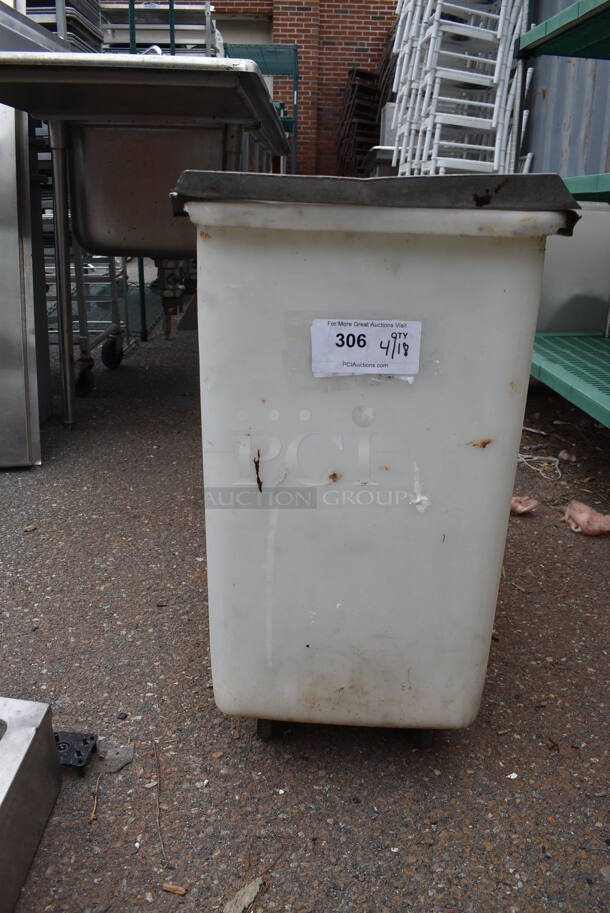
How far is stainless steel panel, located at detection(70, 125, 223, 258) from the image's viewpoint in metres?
3.16

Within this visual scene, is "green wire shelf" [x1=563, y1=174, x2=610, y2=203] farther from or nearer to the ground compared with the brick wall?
nearer to the ground

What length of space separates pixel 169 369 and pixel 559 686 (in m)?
3.35

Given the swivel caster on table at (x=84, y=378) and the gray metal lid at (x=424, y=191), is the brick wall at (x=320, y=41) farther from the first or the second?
the gray metal lid at (x=424, y=191)

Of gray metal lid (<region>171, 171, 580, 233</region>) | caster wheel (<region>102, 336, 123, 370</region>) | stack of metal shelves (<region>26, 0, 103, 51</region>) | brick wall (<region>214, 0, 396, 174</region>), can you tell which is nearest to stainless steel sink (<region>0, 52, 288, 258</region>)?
Result: stack of metal shelves (<region>26, 0, 103, 51</region>)

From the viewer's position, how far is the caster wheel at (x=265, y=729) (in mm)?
1522

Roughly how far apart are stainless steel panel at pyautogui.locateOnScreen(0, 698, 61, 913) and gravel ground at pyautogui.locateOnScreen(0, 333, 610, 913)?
0.04m

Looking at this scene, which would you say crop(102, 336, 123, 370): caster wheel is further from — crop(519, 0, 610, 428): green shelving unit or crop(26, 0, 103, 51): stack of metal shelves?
crop(519, 0, 610, 428): green shelving unit

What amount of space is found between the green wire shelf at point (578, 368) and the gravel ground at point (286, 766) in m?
0.52

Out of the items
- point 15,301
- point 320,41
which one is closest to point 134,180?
point 15,301

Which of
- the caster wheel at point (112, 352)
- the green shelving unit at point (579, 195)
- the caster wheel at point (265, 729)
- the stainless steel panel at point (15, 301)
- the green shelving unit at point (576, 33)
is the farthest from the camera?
the caster wheel at point (112, 352)

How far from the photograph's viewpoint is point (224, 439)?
1.27 m

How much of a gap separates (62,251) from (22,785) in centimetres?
247

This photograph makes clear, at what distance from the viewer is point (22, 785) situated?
124 cm

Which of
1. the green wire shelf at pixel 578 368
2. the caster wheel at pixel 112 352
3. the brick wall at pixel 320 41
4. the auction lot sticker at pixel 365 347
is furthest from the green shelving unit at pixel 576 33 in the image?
the brick wall at pixel 320 41
